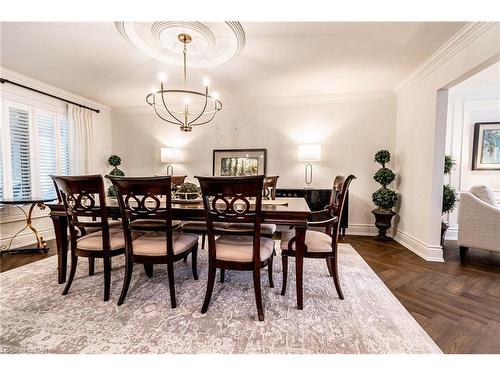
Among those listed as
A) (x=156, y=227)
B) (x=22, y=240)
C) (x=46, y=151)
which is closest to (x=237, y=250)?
(x=156, y=227)

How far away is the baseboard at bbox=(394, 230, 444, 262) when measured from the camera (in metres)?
2.69

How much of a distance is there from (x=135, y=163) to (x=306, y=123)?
11.7 feet

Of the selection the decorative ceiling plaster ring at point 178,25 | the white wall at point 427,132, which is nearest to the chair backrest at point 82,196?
the decorative ceiling plaster ring at point 178,25

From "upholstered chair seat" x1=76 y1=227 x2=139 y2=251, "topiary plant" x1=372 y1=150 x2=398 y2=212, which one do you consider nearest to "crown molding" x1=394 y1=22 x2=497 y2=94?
"topiary plant" x1=372 y1=150 x2=398 y2=212

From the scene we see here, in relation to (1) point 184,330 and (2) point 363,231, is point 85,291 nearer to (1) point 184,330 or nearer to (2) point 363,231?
(1) point 184,330

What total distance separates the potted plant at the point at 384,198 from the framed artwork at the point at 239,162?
1.88 metres

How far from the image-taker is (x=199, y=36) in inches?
80.3

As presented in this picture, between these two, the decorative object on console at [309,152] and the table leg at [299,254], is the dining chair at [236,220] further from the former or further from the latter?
the decorative object on console at [309,152]

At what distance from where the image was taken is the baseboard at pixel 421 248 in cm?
269

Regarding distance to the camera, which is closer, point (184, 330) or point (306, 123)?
point (184, 330)

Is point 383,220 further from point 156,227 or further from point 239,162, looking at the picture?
point 156,227

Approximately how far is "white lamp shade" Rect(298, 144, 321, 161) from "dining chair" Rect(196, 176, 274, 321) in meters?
2.29
